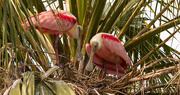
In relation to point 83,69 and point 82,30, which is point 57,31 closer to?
point 82,30

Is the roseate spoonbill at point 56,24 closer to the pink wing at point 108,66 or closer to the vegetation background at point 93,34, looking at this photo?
the vegetation background at point 93,34

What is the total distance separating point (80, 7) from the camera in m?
3.40

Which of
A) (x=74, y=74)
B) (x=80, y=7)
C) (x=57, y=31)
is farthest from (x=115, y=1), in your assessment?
(x=74, y=74)

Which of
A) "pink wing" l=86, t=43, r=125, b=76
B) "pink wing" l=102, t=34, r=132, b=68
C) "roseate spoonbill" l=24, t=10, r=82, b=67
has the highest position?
"roseate spoonbill" l=24, t=10, r=82, b=67

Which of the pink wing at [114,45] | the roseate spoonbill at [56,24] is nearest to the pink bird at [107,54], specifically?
the pink wing at [114,45]

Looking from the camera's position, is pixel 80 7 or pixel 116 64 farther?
pixel 116 64

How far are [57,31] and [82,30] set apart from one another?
0.34 metres

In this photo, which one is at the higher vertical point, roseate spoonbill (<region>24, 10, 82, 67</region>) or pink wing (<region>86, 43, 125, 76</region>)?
roseate spoonbill (<region>24, 10, 82, 67</region>)

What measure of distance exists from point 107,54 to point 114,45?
0.91 ft

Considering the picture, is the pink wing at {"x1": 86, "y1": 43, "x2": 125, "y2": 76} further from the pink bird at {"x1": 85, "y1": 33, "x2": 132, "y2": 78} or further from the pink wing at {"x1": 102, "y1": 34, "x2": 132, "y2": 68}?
the pink wing at {"x1": 102, "y1": 34, "x2": 132, "y2": 68}

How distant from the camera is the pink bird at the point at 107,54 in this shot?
347cm

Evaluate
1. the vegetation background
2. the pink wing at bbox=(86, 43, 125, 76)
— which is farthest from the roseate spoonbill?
the pink wing at bbox=(86, 43, 125, 76)

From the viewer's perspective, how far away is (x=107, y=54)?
12.7 feet

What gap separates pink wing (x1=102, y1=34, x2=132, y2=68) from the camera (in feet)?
11.6
